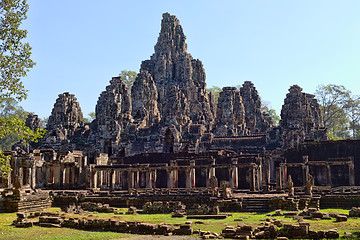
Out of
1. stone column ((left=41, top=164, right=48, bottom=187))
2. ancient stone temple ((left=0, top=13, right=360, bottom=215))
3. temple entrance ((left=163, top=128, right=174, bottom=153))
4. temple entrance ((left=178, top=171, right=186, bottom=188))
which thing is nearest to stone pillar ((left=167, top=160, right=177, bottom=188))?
ancient stone temple ((left=0, top=13, right=360, bottom=215))

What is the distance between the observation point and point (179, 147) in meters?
49.8

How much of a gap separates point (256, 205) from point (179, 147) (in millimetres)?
25290

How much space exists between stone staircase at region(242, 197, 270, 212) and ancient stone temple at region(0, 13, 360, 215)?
88.0 inches

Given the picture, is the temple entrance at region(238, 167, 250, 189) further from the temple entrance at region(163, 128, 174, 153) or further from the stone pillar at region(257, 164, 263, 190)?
the temple entrance at region(163, 128, 174, 153)

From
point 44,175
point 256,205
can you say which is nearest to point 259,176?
point 256,205

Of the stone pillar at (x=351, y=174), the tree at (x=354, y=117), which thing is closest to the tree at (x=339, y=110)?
the tree at (x=354, y=117)

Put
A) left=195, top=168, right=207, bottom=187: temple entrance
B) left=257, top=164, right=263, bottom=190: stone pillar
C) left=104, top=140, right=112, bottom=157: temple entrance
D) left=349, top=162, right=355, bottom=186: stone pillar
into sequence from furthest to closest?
left=104, top=140, right=112, bottom=157: temple entrance
left=195, top=168, right=207, bottom=187: temple entrance
left=257, top=164, right=263, bottom=190: stone pillar
left=349, top=162, right=355, bottom=186: stone pillar

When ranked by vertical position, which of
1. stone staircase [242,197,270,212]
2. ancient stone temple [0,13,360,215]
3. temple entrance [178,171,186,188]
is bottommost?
stone staircase [242,197,270,212]

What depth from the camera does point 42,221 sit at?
2025 centimetres

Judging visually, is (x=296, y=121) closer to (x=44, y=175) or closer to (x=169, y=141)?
(x=169, y=141)

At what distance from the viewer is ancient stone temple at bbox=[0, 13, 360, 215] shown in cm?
3472

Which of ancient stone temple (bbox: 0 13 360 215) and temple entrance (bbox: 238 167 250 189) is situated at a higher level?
ancient stone temple (bbox: 0 13 360 215)

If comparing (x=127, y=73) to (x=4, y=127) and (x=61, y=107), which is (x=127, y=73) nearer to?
(x=61, y=107)

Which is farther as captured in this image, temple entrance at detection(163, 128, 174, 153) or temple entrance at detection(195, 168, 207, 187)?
temple entrance at detection(163, 128, 174, 153)
